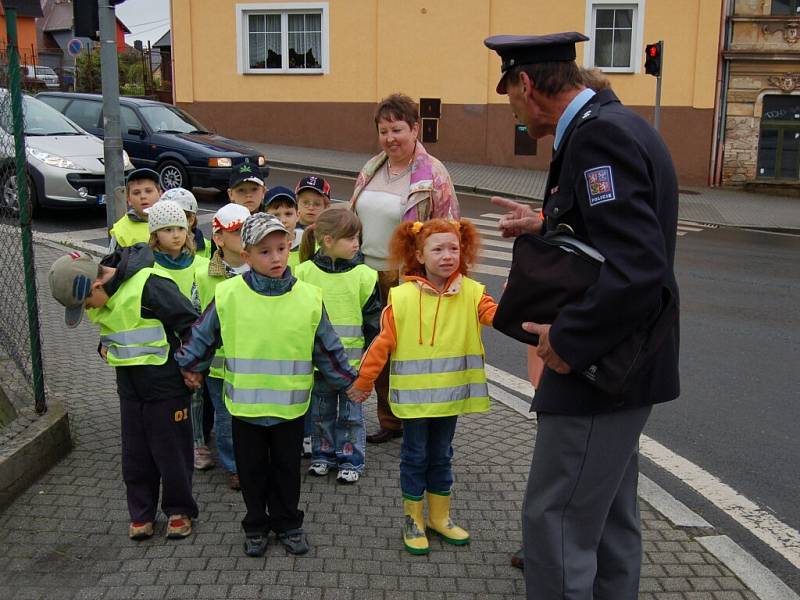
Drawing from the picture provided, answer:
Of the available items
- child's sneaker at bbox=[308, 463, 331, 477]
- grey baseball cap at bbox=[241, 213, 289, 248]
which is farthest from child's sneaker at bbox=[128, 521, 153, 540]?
grey baseball cap at bbox=[241, 213, 289, 248]

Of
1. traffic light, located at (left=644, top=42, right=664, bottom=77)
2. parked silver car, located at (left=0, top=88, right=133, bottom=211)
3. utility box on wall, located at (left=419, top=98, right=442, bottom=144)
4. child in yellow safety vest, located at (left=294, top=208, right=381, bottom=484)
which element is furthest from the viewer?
utility box on wall, located at (left=419, top=98, right=442, bottom=144)

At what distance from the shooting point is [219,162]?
15.4m

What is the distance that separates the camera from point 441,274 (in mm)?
4059

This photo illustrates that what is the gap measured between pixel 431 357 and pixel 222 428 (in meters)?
1.33

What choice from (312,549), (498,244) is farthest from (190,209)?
(498,244)

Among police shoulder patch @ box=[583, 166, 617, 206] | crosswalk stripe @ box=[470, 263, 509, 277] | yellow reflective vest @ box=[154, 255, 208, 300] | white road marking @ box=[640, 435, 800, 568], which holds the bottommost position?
white road marking @ box=[640, 435, 800, 568]

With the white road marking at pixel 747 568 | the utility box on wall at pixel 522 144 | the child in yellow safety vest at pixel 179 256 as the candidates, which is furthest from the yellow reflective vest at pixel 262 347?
the utility box on wall at pixel 522 144

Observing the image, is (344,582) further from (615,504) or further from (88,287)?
(88,287)

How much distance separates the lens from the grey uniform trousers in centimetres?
289

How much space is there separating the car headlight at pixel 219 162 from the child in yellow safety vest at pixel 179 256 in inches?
422

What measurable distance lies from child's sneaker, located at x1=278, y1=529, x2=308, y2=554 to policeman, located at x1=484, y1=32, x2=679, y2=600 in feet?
4.10

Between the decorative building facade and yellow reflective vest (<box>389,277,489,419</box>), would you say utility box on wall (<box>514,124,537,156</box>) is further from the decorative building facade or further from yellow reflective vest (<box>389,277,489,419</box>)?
yellow reflective vest (<box>389,277,489,419</box>)

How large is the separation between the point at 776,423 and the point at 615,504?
10.9ft

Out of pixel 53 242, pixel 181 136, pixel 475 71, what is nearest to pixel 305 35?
pixel 475 71
